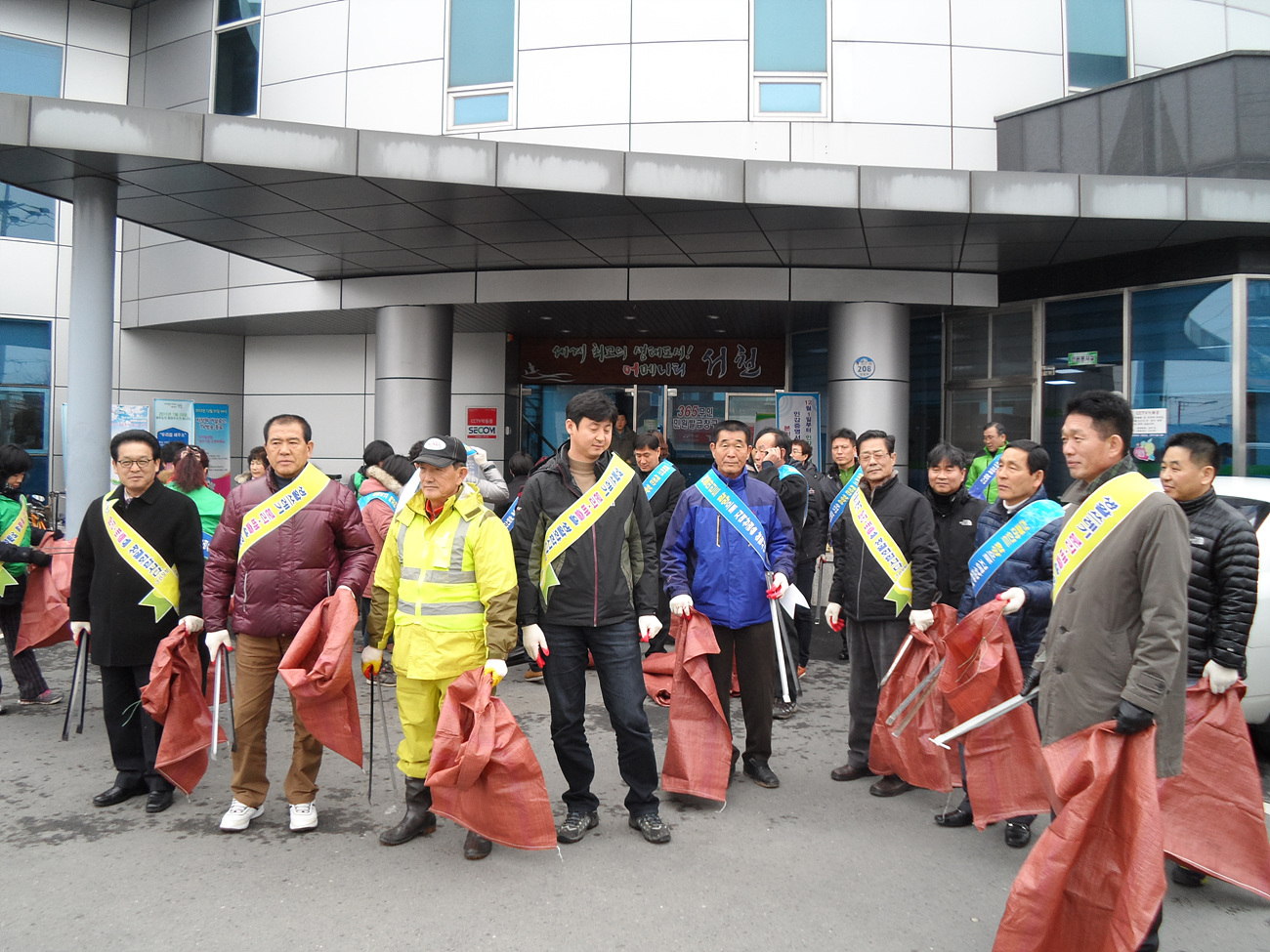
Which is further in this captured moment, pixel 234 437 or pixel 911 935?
pixel 234 437

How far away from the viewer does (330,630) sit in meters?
3.98

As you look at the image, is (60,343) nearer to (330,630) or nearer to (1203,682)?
(330,630)

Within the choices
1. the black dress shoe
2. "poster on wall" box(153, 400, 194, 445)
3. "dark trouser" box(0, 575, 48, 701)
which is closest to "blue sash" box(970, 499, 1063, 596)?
the black dress shoe

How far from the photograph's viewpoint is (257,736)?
162 inches

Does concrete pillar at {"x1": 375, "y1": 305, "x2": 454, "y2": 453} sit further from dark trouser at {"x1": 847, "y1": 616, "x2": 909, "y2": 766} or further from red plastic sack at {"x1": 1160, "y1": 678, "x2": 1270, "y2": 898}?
red plastic sack at {"x1": 1160, "y1": 678, "x2": 1270, "y2": 898}

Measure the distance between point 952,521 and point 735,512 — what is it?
1256mm

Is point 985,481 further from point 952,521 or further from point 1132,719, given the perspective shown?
point 1132,719

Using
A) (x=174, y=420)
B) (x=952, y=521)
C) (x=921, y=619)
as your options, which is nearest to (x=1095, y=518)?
(x=921, y=619)

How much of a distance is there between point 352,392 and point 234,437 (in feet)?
8.31

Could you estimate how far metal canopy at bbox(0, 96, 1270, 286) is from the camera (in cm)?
790

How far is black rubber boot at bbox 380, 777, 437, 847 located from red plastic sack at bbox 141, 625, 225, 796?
107 cm

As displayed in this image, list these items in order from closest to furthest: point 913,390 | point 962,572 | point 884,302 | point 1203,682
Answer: point 1203,682 < point 962,572 < point 884,302 < point 913,390

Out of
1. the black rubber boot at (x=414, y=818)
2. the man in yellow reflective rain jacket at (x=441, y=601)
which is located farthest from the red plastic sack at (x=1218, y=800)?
the black rubber boot at (x=414, y=818)

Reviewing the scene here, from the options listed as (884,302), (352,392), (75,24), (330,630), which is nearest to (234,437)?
→ (352,392)
